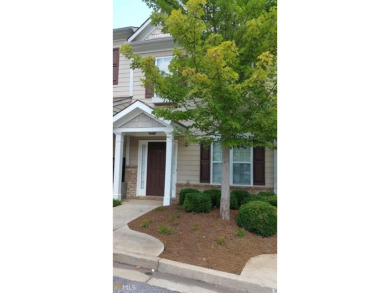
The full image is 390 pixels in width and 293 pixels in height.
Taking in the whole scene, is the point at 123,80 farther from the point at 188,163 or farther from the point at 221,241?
the point at 221,241

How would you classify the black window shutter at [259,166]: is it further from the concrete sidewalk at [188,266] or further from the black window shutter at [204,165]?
the concrete sidewalk at [188,266]

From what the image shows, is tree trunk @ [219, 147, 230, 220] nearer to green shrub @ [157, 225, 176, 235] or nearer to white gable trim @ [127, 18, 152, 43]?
green shrub @ [157, 225, 176, 235]

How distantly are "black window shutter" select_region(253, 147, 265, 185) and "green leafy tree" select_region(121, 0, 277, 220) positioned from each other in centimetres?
183

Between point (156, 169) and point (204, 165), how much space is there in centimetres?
165

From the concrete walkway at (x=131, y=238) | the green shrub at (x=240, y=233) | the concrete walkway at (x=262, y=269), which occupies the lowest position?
the concrete walkway at (x=262, y=269)

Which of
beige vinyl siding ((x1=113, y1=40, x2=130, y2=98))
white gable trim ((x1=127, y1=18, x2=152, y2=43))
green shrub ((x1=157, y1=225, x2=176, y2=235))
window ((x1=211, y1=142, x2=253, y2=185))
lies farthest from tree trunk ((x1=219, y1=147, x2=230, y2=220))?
white gable trim ((x1=127, y1=18, x2=152, y2=43))

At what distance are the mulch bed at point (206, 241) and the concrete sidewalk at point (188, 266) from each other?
0.13 meters

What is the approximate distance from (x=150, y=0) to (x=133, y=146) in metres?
4.44

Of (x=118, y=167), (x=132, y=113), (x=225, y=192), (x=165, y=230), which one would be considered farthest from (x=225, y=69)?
(x=118, y=167)

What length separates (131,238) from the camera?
3.95 m

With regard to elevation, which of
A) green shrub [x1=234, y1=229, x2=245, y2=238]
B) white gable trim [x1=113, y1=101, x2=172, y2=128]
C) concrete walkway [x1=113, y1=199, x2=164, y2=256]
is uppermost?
white gable trim [x1=113, y1=101, x2=172, y2=128]

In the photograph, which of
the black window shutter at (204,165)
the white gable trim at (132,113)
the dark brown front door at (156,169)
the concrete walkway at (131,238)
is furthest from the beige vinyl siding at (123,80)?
the concrete walkway at (131,238)

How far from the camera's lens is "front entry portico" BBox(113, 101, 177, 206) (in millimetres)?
6430

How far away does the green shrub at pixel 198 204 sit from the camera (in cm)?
516
